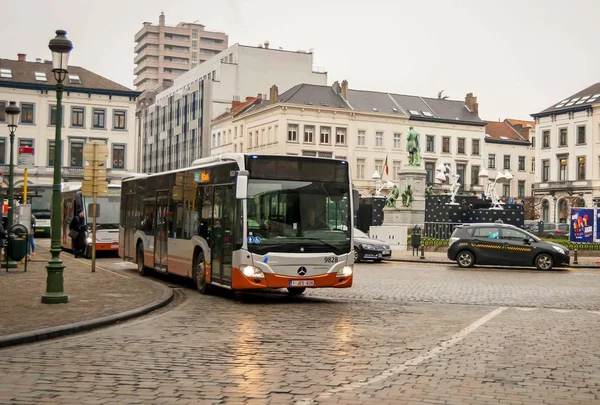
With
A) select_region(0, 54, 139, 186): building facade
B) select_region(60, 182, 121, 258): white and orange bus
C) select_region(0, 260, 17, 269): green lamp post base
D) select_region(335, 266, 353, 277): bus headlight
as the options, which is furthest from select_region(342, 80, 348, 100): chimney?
select_region(335, 266, 353, 277): bus headlight

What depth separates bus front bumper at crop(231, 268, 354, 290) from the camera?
15.7 meters

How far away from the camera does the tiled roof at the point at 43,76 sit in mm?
79562

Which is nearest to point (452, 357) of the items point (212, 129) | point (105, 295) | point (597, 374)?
point (597, 374)

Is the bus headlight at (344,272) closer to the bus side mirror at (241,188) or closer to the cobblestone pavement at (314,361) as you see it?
the cobblestone pavement at (314,361)

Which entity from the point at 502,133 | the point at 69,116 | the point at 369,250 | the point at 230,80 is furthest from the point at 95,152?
the point at 502,133

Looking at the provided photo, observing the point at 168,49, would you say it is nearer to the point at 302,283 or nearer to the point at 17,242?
the point at 17,242

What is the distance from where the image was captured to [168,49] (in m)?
162

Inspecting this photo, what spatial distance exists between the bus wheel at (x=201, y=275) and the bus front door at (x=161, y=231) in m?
2.51

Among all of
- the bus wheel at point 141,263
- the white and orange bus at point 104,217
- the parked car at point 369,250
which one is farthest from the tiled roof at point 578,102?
the bus wheel at point 141,263

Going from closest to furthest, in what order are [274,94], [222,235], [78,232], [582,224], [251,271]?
[251,271]
[222,235]
[78,232]
[582,224]
[274,94]

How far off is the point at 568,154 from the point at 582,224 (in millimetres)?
52593

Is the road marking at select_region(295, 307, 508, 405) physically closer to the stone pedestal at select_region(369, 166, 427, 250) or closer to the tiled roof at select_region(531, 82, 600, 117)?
the stone pedestal at select_region(369, 166, 427, 250)

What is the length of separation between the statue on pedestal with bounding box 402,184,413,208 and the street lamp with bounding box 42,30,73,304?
117 feet

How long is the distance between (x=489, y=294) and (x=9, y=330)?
1144 centimetres
